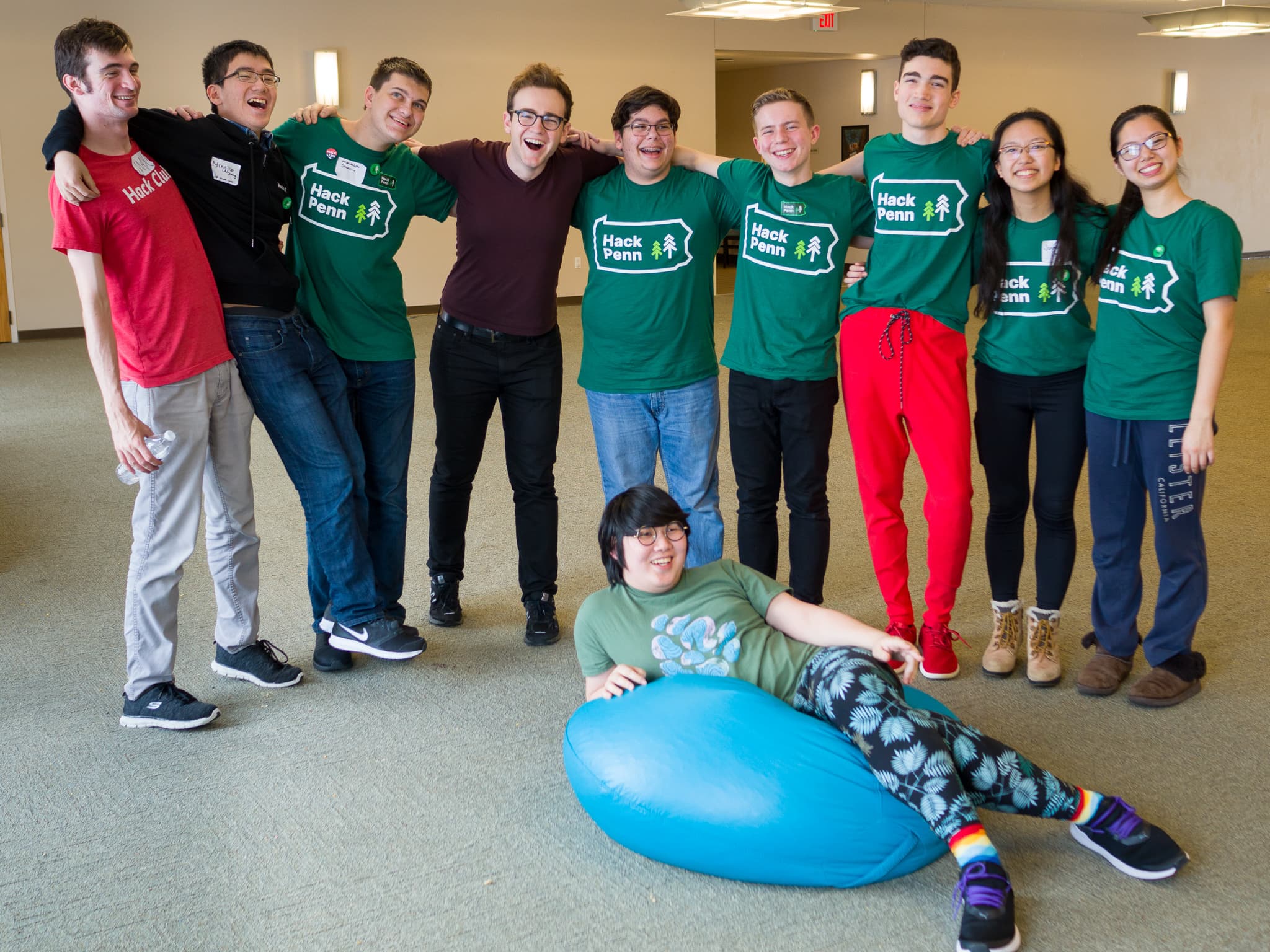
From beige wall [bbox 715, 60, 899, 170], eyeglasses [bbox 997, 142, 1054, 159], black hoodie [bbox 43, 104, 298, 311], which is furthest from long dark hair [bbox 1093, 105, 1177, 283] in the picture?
beige wall [bbox 715, 60, 899, 170]

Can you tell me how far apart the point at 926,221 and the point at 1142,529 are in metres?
0.93

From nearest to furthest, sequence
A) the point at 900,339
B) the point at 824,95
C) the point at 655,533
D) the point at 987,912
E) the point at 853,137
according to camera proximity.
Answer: the point at 987,912, the point at 655,533, the point at 900,339, the point at 853,137, the point at 824,95

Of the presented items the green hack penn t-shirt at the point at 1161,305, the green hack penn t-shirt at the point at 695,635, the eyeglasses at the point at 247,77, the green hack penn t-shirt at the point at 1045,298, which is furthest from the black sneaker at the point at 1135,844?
the eyeglasses at the point at 247,77

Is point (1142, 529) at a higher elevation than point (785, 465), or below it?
below

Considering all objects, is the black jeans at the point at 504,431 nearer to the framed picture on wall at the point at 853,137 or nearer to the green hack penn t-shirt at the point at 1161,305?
the green hack penn t-shirt at the point at 1161,305

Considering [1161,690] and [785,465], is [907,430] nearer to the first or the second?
[785,465]

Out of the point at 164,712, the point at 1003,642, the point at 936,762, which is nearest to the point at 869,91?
the point at 1003,642

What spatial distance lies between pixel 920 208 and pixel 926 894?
5.37 ft

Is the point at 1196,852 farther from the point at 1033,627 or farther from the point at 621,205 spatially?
the point at 621,205

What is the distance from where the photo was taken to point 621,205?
10.3ft

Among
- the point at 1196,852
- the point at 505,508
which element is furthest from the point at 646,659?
the point at 505,508

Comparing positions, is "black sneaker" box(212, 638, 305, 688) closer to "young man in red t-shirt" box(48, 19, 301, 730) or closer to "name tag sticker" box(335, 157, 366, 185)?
"young man in red t-shirt" box(48, 19, 301, 730)

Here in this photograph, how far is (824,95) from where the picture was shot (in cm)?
1438

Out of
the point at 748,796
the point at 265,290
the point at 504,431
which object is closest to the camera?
the point at 748,796
